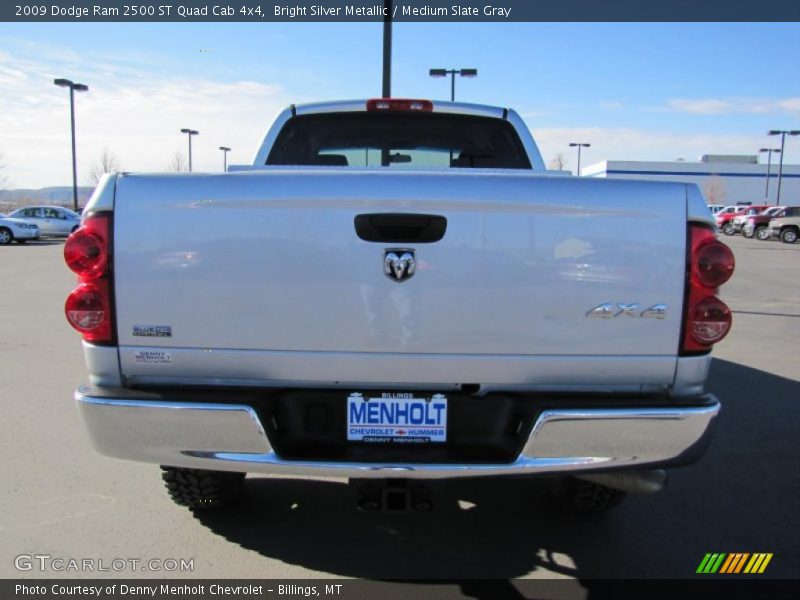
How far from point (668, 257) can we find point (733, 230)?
143 ft

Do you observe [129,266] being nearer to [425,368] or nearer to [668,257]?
[425,368]

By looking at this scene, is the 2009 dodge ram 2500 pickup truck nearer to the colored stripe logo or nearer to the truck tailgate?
the truck tailgate

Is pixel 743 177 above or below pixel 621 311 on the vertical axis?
above

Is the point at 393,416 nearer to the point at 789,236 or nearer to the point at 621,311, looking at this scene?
the point at 621,311

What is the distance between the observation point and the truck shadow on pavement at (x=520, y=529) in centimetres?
289

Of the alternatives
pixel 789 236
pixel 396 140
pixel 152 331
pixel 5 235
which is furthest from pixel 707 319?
pixel 789 236

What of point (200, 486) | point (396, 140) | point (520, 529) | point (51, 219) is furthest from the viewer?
point (51, 219)

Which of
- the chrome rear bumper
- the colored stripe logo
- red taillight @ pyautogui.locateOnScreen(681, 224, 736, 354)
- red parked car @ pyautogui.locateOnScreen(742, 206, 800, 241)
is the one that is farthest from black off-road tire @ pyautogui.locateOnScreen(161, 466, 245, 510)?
red parked car @ pyautogui.locateOnScreen(742, 206, 800, 241)

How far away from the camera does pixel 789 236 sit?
32.8 m

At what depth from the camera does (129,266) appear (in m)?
2.23

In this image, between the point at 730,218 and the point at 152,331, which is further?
the point at 730,218

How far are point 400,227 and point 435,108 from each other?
2027mm

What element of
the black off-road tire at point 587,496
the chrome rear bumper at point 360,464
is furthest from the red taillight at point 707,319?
the black off-road tire at point 587,496

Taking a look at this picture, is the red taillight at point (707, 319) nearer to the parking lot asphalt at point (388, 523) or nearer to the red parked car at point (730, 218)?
the parking lot asphalt at point (388, 523)
